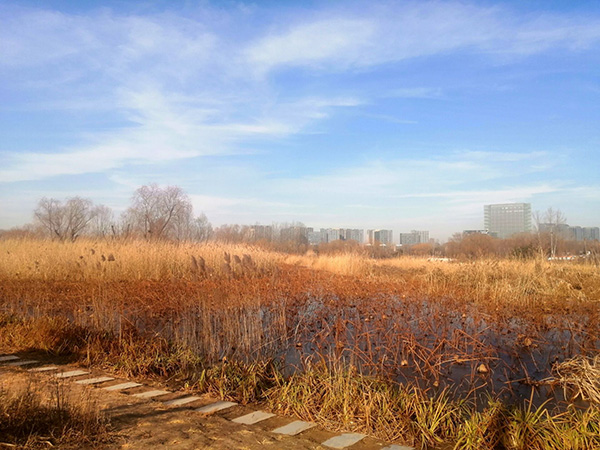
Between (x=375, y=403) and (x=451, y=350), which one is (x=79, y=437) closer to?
(x=375, y=403)

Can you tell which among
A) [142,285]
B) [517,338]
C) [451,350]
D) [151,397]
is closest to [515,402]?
[451,350]

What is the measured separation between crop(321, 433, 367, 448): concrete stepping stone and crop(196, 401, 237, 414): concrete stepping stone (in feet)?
3.49

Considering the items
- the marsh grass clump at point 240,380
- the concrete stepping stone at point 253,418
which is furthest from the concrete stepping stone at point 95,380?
the concrete stepping stone at point 253,418

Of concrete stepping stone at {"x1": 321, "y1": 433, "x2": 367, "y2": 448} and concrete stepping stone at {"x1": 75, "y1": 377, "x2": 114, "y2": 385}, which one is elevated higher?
concrete stepping stone at {"x1": 75, "y1": 377, "x2": 114, "y2": 385}

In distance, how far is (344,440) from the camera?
3.25 metres

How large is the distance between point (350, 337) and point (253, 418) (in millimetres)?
3125

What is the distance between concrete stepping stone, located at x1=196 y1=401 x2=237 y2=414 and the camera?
3.75 meters

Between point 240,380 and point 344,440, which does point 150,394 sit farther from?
point 344,440

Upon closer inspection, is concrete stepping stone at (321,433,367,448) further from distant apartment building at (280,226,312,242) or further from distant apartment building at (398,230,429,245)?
distant apartment building at (398,230,429,245)

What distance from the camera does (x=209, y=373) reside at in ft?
15.1

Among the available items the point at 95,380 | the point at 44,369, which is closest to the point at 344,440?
the point at 95,380

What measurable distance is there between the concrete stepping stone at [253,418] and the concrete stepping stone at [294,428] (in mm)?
243

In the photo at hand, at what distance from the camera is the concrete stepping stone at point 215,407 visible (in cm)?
375

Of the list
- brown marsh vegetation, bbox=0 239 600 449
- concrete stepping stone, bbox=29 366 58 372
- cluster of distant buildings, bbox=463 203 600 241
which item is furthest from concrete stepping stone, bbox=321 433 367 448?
cluster of distant buildings, bbox=463 203 600 241
